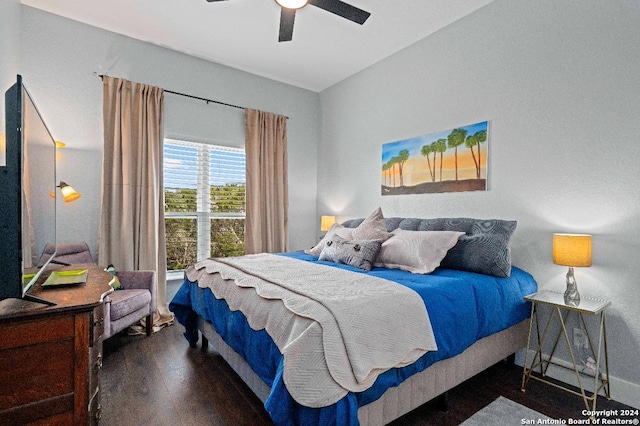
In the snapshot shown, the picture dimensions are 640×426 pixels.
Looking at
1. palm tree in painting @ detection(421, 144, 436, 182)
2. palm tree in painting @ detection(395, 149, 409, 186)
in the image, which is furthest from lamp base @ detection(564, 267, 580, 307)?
palm tree in painting @ detection(395, 149, 409, 186)

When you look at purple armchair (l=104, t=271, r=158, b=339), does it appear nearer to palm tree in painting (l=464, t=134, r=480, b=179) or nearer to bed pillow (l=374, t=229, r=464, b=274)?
bed pillow (l=374, t=229, r=464, b=274)

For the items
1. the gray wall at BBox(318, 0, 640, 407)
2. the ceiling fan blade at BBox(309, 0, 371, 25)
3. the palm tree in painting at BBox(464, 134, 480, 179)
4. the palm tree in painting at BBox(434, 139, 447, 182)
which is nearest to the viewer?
the gray wall at BBox(318, 0, 640, 407)

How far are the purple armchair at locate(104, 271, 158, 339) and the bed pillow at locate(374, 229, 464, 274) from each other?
2.14 meters

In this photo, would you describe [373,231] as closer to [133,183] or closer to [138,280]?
[138,280]

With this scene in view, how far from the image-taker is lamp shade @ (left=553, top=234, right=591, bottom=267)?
6.65 ft

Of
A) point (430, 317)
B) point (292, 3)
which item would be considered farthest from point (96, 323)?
point (292, 3)

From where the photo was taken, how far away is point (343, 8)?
89.9 inches

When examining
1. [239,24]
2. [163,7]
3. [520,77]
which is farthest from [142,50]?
[520,77]

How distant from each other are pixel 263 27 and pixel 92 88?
1.89 metres

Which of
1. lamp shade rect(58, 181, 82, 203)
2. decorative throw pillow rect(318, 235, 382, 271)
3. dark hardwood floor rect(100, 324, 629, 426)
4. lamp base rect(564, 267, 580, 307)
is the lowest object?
dark hardwood floor rect(100, 324, 629, 426)

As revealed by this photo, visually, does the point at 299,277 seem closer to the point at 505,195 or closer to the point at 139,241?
the point at 505,195

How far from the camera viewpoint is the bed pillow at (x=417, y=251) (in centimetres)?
237

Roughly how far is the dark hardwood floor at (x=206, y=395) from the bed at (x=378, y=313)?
Answer: 16 cm

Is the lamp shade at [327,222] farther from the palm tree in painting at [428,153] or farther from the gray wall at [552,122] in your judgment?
the palm tree in painting at [428,153]
